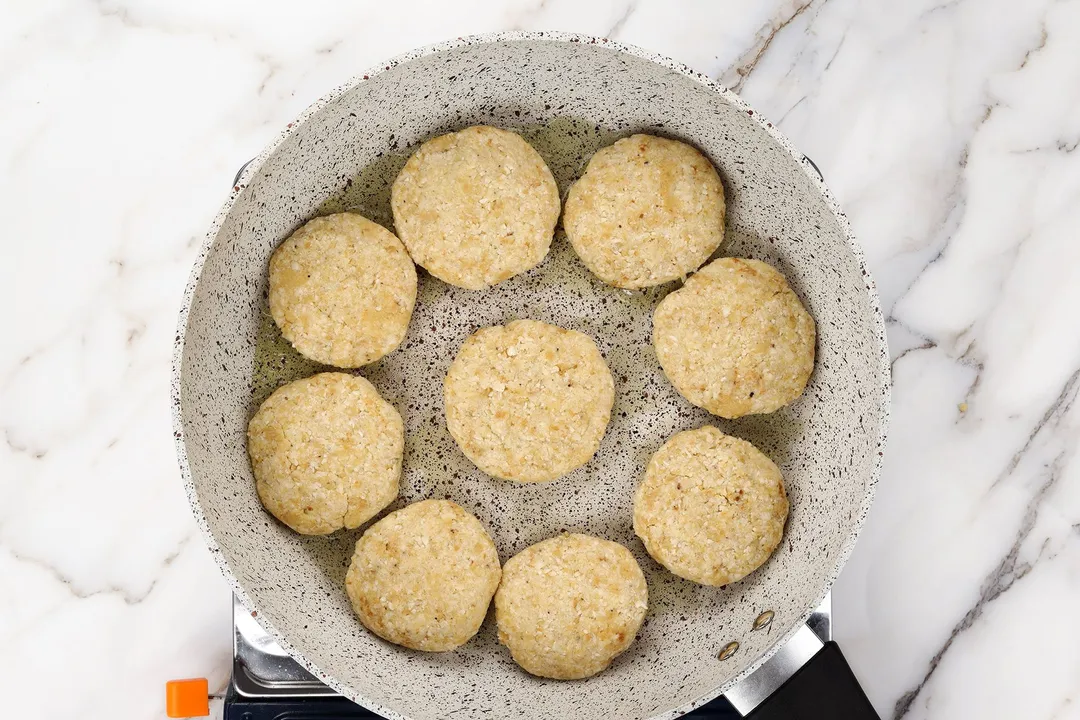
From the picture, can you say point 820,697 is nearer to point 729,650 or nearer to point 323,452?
point 729,650

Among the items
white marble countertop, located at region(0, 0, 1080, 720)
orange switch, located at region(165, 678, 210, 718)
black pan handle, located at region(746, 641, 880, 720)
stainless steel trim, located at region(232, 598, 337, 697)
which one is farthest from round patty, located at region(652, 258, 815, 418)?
orange switch, located at region(165, 678, 210, 718)

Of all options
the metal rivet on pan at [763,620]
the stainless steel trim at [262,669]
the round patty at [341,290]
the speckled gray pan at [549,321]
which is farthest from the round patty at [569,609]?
the round patty at [341,290]

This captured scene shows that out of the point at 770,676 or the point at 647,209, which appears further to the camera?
the point at 647,209

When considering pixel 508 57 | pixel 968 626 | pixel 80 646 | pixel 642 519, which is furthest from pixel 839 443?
pixel 80 646

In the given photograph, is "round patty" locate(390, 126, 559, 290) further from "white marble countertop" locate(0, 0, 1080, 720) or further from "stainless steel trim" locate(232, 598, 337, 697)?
"stainless steel trim" locate(232, 598, 337, 697)

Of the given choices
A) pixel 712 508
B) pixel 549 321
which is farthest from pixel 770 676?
pixel 549 321
